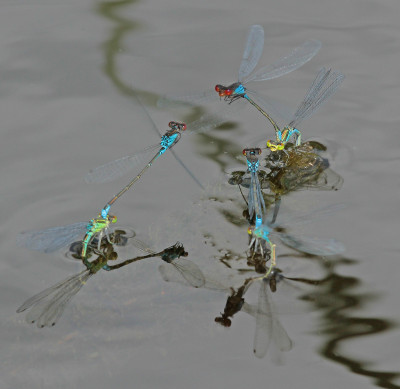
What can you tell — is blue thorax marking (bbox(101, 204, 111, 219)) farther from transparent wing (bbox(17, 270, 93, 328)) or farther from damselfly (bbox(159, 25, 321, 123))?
damselfly (bbox(159, 25, 321, 123))

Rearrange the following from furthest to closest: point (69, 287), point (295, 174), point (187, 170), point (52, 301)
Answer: point (295, 174) → point (187, 170) → point (69, 287) → point (52, 301)

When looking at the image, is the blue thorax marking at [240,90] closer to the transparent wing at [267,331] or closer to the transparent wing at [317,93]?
the transparent wing at [317,93]

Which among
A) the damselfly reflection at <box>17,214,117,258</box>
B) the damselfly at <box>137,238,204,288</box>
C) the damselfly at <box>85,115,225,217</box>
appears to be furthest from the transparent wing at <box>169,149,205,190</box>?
the damselfly reflection at <box>17,214,117,258</box>

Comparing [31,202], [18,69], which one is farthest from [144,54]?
[31,202]

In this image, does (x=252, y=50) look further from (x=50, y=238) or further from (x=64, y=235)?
(x=50, y=238)

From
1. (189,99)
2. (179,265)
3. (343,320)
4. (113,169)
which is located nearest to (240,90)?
(189,99)
